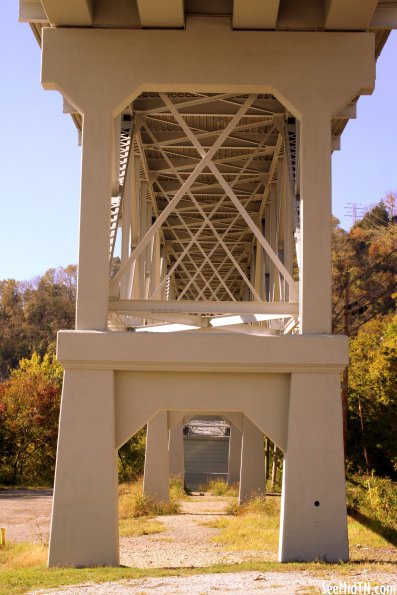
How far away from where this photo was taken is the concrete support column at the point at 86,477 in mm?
13953

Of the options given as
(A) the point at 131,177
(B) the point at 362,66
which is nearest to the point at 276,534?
(A) the point at 131,177

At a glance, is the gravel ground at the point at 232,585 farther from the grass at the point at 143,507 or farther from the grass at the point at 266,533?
the grass at the point at 143,507

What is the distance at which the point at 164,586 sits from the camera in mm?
11352

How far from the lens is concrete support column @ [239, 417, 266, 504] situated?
30750 millimetres

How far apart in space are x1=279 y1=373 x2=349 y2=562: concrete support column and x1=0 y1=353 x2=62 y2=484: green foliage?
117 feet

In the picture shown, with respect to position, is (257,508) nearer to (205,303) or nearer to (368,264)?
(205,303)

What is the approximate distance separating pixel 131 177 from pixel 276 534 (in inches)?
374

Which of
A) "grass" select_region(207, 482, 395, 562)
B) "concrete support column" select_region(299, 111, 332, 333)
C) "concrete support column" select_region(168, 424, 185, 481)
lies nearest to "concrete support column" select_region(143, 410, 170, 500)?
"grass" select_region(207, 482, 395, 562)

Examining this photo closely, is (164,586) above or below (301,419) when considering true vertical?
below

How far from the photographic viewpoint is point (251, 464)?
31.1 metres

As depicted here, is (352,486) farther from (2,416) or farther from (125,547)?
(2,416)

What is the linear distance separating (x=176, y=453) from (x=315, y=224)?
2784 cm

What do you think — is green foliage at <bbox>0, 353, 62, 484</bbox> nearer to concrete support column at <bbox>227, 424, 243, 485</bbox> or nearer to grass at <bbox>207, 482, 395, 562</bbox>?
concrete support column at <bbox>227, 424, 243, 485</bbox>

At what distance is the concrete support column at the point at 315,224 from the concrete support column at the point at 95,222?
3629mm
